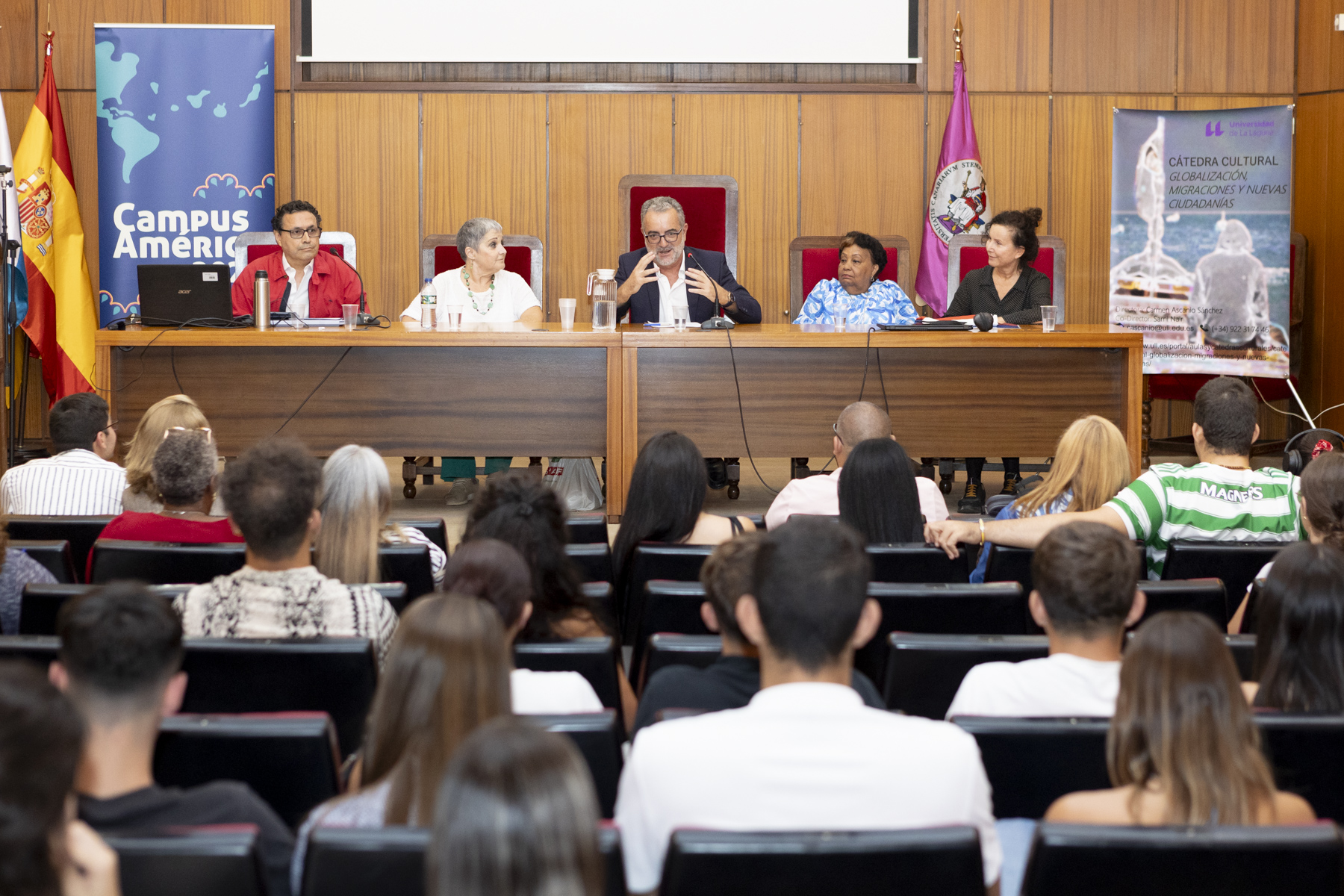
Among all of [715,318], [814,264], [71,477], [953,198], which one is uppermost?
[953,198]

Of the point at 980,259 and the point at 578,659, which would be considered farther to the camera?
the point at 980,259

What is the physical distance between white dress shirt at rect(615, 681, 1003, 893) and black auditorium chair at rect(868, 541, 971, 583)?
1162mm

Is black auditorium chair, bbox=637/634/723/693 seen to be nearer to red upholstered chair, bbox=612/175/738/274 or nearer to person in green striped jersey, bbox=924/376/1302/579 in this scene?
person in green striped jersey, bbox=924/376/1302/579

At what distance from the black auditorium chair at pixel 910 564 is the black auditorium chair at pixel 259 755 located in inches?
49.4

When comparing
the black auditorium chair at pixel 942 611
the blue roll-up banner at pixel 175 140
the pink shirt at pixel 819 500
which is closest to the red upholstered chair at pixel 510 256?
the blue roll-up banner at pixel 175 140

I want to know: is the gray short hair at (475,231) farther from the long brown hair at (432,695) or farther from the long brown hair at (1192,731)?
the long brown hair at (1192,731)

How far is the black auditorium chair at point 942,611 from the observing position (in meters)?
2.14

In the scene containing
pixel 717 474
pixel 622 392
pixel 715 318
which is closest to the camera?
pixel 622 392

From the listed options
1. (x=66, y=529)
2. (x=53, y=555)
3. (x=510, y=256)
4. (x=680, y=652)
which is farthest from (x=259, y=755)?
(x=510, y=256)

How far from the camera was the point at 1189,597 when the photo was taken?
2.23 meters

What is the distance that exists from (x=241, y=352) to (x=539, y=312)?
1.15 m

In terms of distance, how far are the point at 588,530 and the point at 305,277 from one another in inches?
111

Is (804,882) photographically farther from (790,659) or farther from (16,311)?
(16,311)

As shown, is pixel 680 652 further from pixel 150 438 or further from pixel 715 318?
pixel 715 318
